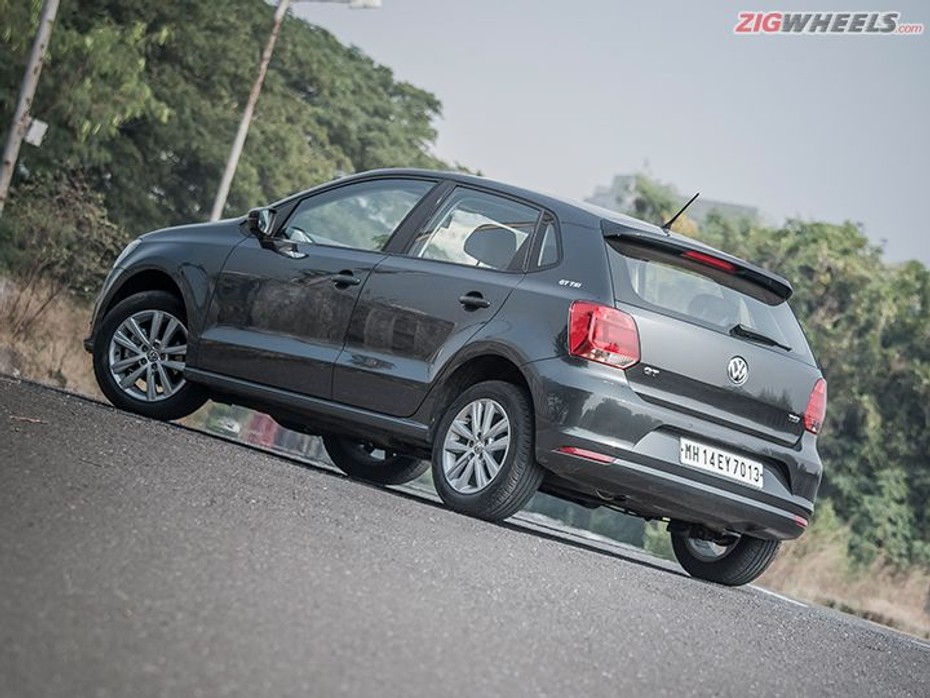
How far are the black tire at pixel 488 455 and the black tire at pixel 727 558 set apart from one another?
4.78 feet

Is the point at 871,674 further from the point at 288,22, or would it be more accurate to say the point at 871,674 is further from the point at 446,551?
the point at 288,22

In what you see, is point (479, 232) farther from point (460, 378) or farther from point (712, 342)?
point (712, 342)

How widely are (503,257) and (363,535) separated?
259 cm

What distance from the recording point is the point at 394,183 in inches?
406

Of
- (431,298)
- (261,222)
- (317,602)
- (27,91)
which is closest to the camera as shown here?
(317,602)

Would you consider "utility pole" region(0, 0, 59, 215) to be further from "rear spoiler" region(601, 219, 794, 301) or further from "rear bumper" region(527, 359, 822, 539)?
"rear bumper" region(527, 359, 822, 539)

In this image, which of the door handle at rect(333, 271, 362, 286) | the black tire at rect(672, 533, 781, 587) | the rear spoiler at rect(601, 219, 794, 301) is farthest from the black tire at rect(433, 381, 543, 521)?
the black tire at rect(672, 533, 781, 587)

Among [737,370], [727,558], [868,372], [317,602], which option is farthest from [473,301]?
[868,372]

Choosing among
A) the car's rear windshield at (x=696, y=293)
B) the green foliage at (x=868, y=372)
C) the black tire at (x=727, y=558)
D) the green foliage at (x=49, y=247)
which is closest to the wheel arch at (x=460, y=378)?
the car's rear windshield at (x=696, y=293)

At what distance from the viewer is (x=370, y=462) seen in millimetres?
11555

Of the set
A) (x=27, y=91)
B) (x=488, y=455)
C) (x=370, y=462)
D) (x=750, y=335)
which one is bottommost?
(x=370, y=462)

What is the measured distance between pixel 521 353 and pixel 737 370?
42.7 inches

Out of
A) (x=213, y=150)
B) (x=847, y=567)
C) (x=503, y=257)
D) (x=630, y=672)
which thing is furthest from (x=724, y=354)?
(x=213, y=150)

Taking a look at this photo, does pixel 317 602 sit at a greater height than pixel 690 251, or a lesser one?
lesser
